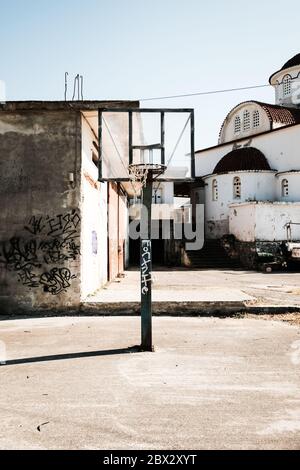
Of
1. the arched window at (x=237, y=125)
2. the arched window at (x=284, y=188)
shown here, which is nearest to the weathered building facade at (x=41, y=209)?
the arched window at (x=284, y=188)

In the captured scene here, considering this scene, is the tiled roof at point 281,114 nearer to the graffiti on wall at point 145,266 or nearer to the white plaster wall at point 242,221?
the white plaster wall at point 242,221

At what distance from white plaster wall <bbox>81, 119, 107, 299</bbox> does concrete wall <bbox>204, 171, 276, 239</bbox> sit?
61.6ft

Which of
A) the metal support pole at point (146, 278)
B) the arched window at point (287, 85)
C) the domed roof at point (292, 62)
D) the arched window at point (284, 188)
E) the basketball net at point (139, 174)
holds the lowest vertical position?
the metal support pole at point (146, 278)

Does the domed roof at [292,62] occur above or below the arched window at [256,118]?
above

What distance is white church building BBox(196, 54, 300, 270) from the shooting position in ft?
89.9

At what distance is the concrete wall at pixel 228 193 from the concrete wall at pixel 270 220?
152 inches

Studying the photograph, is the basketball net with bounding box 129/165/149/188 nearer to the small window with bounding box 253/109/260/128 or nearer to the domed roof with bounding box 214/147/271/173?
the domed roof with bounding box 214/147/271/173

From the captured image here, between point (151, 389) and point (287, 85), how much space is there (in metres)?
40.8

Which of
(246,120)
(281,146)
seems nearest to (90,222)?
(281,146)

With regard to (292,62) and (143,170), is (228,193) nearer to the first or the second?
(292,62)

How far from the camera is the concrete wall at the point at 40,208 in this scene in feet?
35.1

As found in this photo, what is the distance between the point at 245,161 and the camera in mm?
33062

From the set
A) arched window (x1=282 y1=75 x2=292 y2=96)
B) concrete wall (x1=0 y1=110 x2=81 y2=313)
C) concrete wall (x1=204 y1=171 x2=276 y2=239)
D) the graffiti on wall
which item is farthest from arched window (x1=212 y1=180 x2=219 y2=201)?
the graffiti on wall

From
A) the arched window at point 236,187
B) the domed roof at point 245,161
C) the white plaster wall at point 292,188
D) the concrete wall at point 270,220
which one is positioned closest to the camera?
the concrete wall at point 270,220
